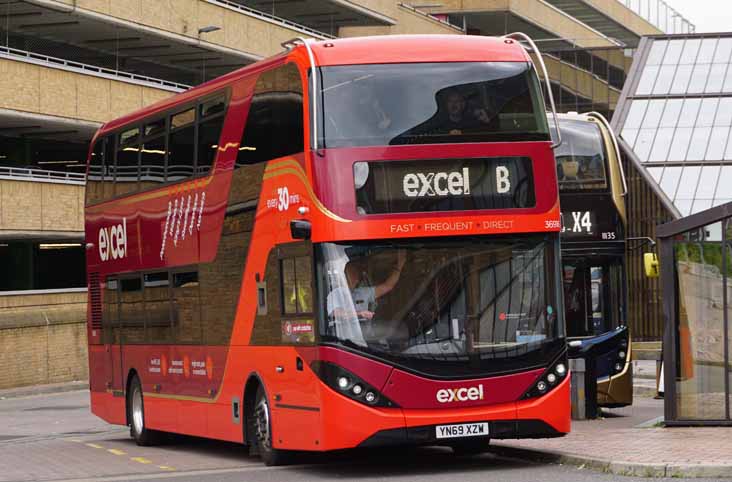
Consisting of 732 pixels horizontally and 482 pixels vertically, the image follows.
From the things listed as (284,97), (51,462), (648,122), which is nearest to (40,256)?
(648,122)

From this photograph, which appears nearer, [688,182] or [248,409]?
[248,409]

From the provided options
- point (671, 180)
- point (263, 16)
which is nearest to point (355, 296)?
point (671, 180)

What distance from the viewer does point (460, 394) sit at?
1419 cm

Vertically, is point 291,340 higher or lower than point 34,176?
lower

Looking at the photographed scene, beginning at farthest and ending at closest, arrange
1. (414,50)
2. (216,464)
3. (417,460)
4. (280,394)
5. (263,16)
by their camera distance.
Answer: (263,16), (216,464), (417,460), (280,394), (414,50)

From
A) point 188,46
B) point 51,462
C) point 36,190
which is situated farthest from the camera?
point 188,46

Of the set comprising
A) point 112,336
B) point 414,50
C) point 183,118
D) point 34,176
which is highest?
point 34,176

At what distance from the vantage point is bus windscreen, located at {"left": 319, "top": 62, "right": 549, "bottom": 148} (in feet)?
47.2

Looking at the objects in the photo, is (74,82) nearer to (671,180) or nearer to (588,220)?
(671,180)

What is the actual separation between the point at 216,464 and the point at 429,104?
5.08 metres

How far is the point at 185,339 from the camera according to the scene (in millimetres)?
18719

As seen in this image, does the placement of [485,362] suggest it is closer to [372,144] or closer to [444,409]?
[444,409]

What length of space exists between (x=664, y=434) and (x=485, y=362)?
138 inches

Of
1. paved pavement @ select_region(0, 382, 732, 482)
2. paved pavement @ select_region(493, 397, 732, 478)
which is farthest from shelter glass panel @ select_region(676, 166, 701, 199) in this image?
paved pavement @ select_region(493, 397, 732, 478)
